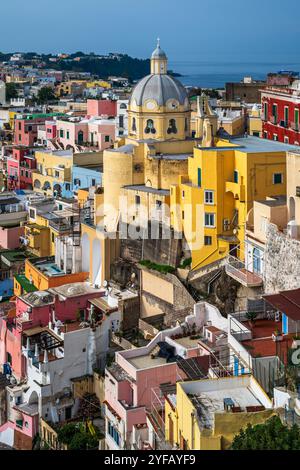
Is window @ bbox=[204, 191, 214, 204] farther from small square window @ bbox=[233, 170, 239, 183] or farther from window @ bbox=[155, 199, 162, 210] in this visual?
Result: window @ bbox=[155, 199, 162, 210]

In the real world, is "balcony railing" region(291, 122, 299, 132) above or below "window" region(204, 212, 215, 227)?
above

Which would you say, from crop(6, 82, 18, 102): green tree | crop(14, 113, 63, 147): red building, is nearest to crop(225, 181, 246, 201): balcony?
crop(14, 113, 63, 147): red building

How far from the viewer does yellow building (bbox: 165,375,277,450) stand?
16500 millimetres

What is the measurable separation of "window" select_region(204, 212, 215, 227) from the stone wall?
3.33m

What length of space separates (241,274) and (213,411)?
26.8 feet

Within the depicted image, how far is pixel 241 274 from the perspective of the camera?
82.8ft

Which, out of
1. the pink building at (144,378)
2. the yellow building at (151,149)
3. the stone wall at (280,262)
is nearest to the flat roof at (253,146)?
the yellow building at (151,149)

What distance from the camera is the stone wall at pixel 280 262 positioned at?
2297 cm

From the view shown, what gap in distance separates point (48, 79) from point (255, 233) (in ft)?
281

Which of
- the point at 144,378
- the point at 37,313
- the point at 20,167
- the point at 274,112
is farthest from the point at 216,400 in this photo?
the point at 20,167

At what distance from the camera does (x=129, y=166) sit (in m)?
30.7

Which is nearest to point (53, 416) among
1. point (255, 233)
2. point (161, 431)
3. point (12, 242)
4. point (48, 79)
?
point (161, 431)

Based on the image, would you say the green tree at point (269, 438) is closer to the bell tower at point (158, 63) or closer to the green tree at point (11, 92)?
the bell tower at point (158, 63)
